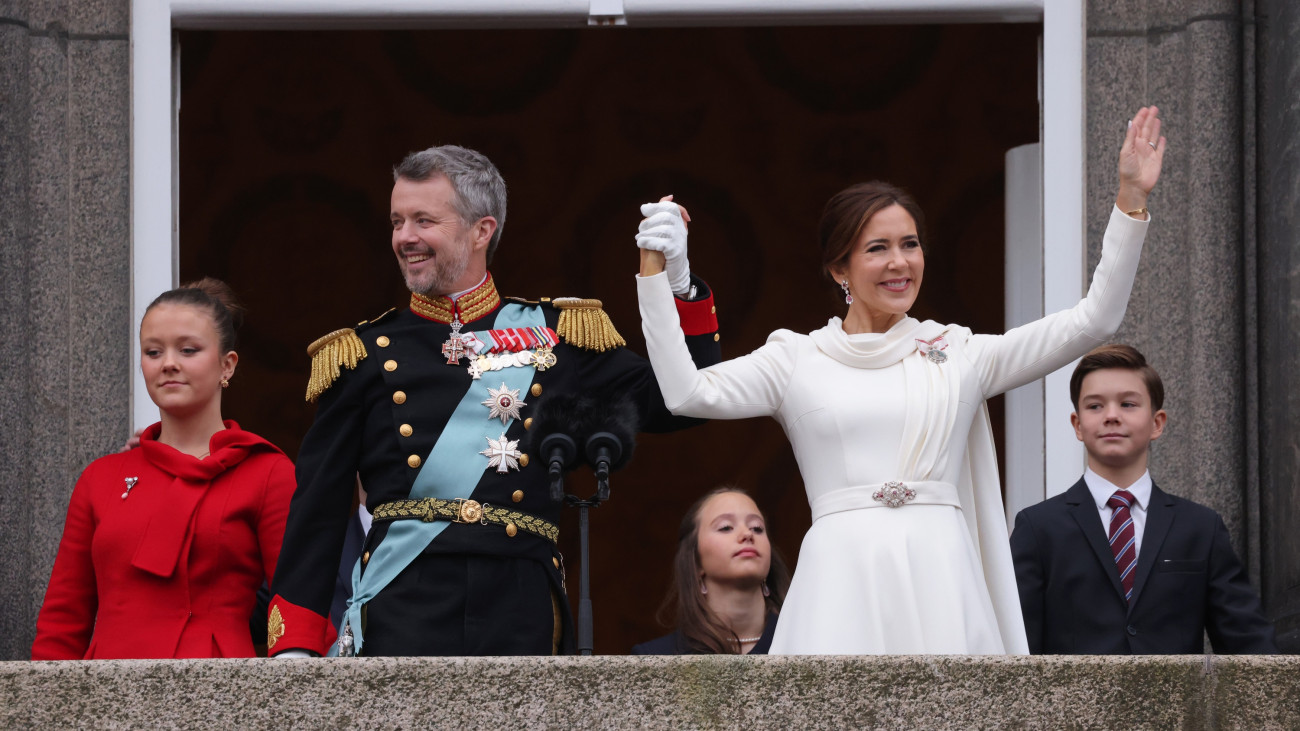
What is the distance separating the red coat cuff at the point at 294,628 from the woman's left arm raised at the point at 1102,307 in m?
1.56

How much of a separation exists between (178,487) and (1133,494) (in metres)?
2.31

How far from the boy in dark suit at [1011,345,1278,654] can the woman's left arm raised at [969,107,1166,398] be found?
21.6 inches

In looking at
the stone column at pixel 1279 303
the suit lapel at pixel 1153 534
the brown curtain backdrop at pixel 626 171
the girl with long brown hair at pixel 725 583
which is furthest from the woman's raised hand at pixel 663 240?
the brown curtain backdrop at pixel 626 171

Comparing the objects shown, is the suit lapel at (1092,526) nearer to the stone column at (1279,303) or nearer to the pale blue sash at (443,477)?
the stone column at (1279,303)

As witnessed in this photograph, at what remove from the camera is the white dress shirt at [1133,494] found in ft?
16.9

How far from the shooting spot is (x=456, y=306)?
484cm

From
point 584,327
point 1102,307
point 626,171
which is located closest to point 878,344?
point 1102,307

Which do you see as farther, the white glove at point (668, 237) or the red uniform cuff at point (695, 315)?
the red uniform cuff at point (695, 315)

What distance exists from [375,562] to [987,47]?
20.2 ft

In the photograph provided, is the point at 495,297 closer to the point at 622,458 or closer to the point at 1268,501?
the point at 622,458

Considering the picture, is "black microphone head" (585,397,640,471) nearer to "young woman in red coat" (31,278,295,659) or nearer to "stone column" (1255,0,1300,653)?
"young woman in red coat" (31,278,295,659)

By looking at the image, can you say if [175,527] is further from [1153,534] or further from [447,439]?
[1153,534]

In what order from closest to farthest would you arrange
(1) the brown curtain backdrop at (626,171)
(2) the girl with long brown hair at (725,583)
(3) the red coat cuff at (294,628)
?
(3) the red coat cuff at (294,628)
(2) the girl with long brown hair at (725,583)
(1) the brown curtain backdrop at (626,171)

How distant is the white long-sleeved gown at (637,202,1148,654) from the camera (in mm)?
4535
